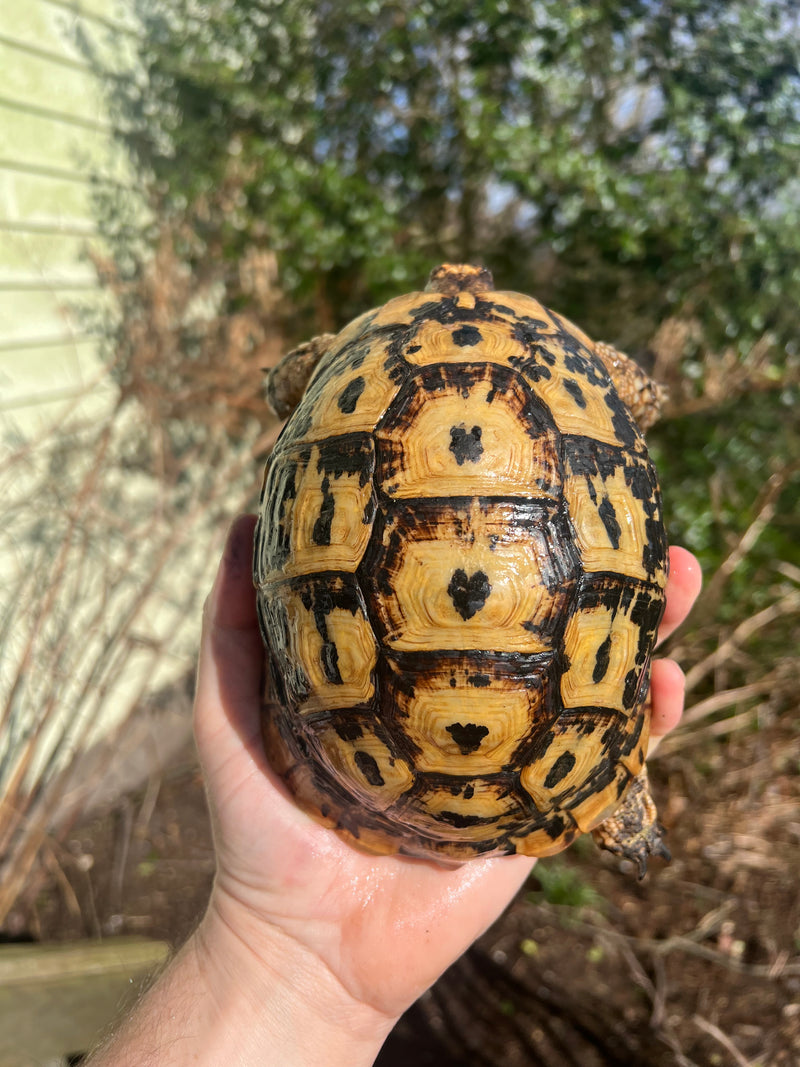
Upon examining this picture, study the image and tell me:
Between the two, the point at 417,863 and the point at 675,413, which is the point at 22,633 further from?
the point at 675,413

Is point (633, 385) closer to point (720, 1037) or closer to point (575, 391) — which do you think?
point (575, 391)

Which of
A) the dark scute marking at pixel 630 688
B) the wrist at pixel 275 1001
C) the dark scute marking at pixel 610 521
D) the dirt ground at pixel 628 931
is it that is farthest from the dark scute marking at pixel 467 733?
the dirt ground at pixel 628 931

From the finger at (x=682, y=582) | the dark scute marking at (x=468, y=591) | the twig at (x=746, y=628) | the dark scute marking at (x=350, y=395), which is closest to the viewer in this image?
the dark scute marking at (x=468, y=591)

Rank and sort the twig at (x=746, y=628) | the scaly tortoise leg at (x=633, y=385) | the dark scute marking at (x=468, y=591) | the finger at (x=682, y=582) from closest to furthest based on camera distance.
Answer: the dark scute marking at (x=468, y=591)
the finger at (x=682, y=582)
the scaly tortoise leg at (x=633, y=385)
the twig at (x=746, y=628)

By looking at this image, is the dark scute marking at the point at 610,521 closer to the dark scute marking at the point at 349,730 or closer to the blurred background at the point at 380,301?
the dark scute marking at the point at 349,730

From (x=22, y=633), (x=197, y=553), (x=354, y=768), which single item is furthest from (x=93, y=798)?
(x=354, y=768)

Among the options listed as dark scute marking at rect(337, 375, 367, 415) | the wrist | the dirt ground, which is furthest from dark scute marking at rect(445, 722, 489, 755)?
the dirt ground

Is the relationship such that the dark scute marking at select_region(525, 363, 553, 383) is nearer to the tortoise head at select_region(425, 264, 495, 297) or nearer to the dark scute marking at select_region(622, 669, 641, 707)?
the tortoise head at select_region(425, 264, 495, 297)
